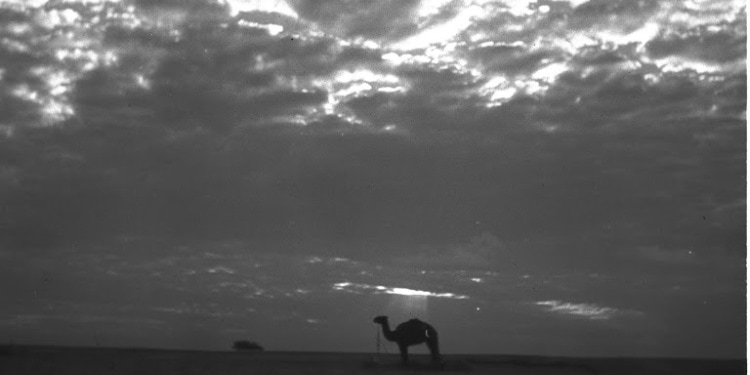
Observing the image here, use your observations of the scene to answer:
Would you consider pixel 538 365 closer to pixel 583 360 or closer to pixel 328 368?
pixel 583 360

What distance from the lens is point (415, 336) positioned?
3625 centimetres

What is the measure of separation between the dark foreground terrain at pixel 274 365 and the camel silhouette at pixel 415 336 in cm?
63

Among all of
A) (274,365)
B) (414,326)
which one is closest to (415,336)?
(414,326)

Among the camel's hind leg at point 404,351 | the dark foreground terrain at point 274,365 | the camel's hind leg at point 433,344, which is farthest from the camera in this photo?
the camel's hind leg at point 404,351

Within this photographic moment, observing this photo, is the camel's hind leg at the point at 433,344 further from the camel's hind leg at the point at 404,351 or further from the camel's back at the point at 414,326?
the camel's hind leg at the point at 404,351

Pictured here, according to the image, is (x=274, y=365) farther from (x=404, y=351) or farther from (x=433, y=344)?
(x=433, y=344)

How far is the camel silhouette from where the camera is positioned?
36.0 metres

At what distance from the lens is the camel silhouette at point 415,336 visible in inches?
1416

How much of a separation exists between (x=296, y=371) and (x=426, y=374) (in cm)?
468

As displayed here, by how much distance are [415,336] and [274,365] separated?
5.68 m

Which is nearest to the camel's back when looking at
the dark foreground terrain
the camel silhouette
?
the camel silhouette

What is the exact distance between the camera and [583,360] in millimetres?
45031

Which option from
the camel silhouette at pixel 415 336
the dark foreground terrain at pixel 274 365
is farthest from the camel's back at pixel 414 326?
the dark foreground terrain at pixel 274 365

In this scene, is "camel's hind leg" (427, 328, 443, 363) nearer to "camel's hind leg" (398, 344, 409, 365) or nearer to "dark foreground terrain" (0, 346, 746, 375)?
"dark foreground terrain" (0, 346, 746, 375)
